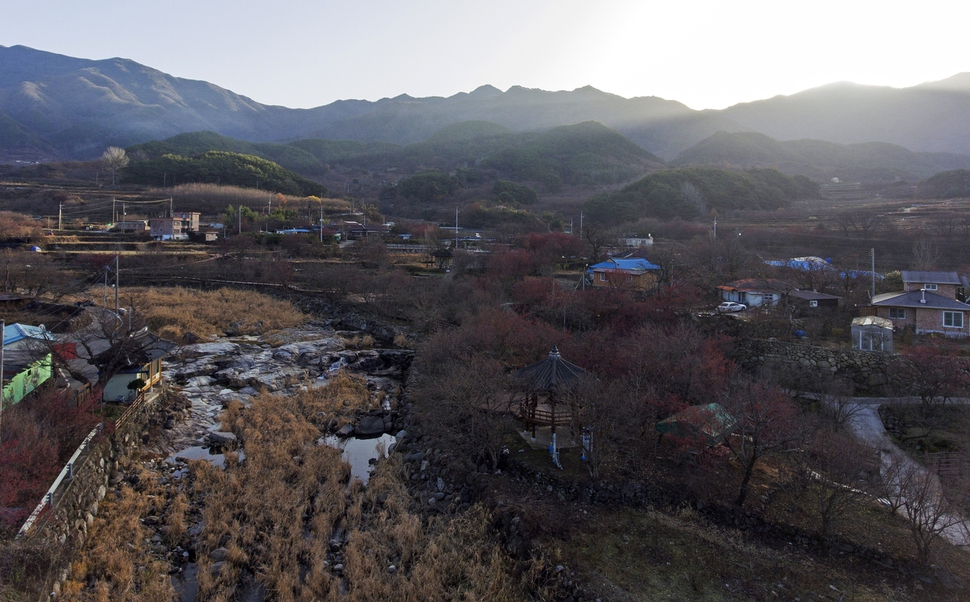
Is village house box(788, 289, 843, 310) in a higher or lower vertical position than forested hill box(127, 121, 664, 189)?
lower

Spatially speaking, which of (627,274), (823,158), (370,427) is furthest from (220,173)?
(823,158)

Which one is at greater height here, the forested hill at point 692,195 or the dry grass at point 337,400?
the forested hill at point 692,195

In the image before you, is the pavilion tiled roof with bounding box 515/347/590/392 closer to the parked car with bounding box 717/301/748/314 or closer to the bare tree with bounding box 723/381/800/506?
the bare tree with bounding box 723/381/800/506

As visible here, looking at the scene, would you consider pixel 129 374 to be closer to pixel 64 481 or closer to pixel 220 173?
pixel 64 481

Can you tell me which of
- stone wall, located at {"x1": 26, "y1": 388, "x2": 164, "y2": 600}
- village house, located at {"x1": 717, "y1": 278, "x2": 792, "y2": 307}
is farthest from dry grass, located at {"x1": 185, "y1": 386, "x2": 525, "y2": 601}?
village house, located at {"x1": 717, "y1": 278, "x2": 792, "y2": 307}

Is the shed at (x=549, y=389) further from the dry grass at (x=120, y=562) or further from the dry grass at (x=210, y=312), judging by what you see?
the dry grass at (x=210, y=312)

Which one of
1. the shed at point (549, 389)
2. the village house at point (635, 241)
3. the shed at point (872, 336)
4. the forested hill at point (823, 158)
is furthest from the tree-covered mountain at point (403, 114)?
the shed at point (549, 389)

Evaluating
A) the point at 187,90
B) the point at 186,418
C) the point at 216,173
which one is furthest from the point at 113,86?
the point at 186,418
